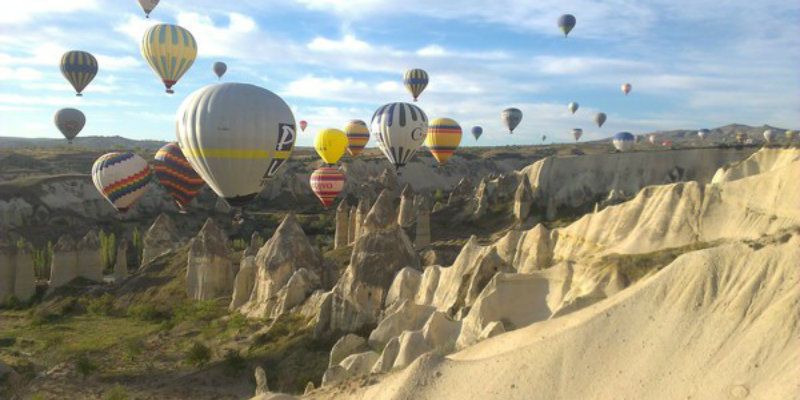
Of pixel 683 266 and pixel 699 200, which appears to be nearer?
pixel 683 266

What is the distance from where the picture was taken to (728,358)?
10766 mm

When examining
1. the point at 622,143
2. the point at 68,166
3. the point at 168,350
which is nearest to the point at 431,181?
the point at 622,143

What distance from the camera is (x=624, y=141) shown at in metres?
92.6

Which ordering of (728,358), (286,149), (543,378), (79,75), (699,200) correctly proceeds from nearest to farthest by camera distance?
(728,358) → (543,378) → (699,200) → (286,149) → (79,75)

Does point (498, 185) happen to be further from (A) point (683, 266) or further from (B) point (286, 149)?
(A) point (683, 266)

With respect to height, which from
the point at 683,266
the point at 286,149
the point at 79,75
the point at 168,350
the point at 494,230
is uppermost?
the point at 79,75

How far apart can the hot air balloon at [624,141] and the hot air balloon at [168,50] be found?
229 feet

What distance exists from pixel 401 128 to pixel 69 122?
70.4 m

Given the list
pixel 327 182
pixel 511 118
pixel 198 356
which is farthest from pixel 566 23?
pixel 198 356

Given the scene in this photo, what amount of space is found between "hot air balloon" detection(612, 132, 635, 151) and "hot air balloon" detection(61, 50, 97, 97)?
259 ft

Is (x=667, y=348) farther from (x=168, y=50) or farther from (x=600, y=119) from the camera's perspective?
(x=600, y=119)

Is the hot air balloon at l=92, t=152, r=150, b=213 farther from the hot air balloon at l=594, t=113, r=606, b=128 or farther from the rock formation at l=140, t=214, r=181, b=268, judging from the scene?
the hot air balloon at l=594, t=113, r=606, b=128

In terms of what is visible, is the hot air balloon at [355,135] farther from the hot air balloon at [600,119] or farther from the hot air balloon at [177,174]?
the hot air balloon at [600,119]

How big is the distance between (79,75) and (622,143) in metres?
80.6
